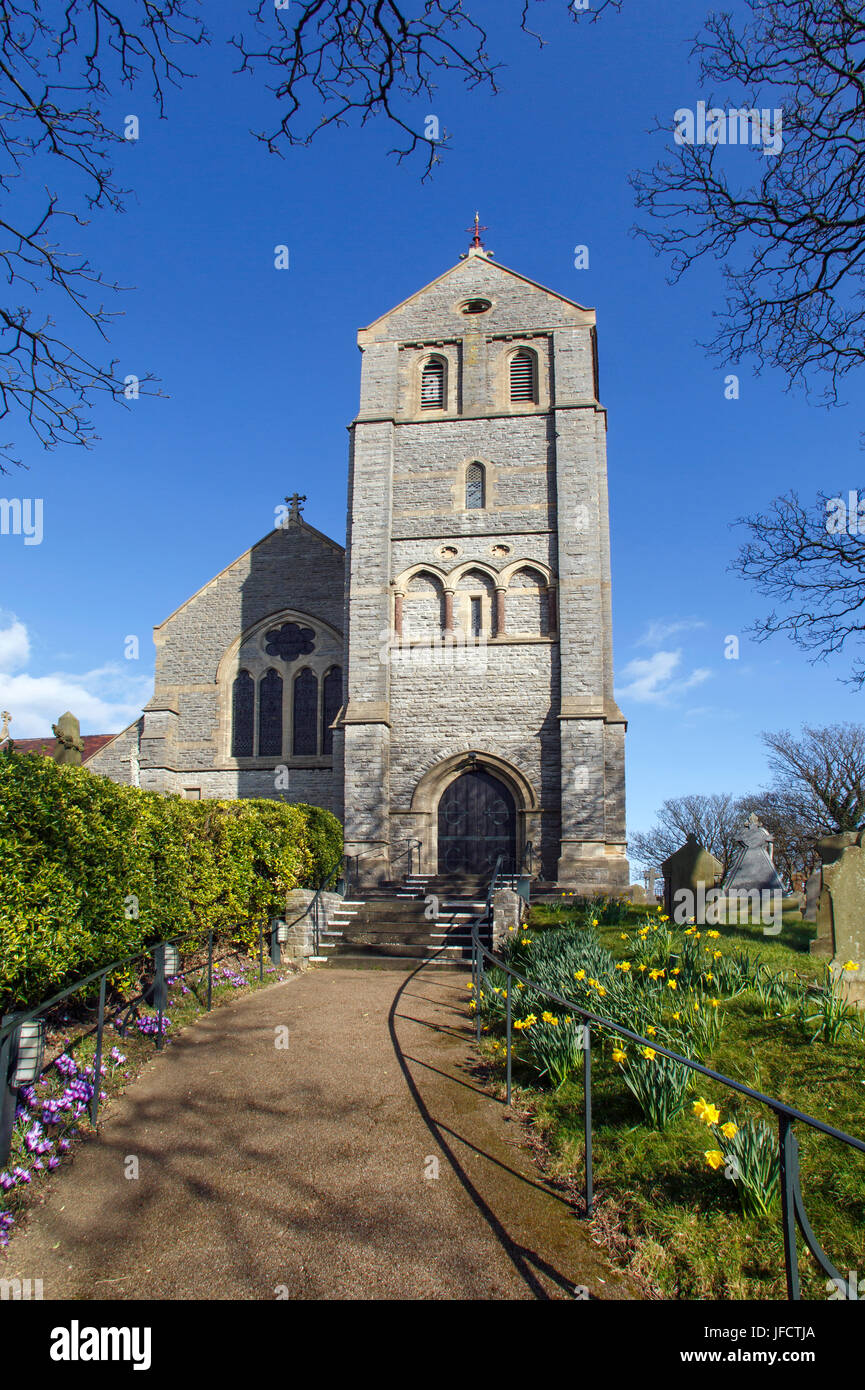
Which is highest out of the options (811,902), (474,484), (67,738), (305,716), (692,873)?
(474,484)

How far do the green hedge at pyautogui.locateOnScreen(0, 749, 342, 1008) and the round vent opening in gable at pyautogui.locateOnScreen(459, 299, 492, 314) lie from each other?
16.0m

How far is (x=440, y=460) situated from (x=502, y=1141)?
1704 centimetres

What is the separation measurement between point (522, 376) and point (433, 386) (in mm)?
2359

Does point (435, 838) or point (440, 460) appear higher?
point (440, 460)

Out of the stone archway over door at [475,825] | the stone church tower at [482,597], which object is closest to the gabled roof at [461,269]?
the stone church tower at [482,597]

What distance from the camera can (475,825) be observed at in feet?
58.4

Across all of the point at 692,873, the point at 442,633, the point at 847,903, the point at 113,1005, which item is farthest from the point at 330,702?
the point at 847,903

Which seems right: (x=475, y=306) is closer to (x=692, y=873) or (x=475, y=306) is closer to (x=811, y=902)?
(x=692, y=873)

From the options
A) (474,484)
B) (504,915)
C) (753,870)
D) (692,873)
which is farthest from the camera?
(474,484)

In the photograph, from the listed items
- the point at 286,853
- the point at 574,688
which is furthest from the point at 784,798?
the point at 286,853

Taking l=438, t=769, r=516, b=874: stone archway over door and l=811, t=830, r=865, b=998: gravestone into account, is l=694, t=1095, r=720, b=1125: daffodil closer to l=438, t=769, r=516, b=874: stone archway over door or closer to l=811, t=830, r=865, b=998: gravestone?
l=811, t=830, r=865, b=998: gravestone

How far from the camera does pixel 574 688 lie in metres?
17.4
